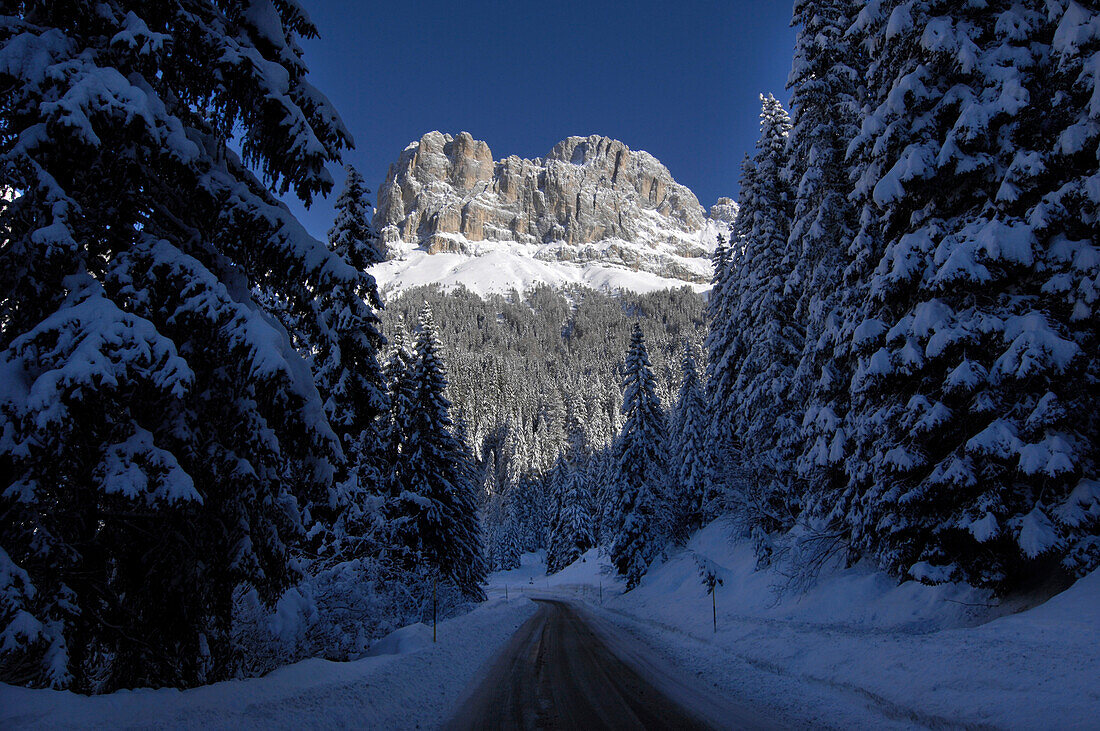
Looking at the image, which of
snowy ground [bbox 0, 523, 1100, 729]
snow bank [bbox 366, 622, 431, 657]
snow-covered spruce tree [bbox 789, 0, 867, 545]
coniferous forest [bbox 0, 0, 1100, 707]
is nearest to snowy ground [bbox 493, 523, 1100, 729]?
snowy ground [bbox 0, 523, 1100, 729]

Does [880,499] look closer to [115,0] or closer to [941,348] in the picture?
[941,348]

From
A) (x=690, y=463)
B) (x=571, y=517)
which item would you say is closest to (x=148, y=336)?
(x=690, y=463)

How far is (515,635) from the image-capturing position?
17.7m

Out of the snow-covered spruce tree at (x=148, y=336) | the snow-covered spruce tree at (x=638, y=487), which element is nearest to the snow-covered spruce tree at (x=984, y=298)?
the snow-covered spruce tree at (x=148, y=336)

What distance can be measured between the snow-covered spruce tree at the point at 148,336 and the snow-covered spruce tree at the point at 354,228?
363 inches

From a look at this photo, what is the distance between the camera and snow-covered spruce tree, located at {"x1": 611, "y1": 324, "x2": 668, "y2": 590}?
3023 cm

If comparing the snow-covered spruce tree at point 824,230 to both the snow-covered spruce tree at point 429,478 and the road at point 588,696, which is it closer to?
the road at point 588,696

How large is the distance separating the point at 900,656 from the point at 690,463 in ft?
81.9

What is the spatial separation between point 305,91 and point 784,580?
57.8 feet

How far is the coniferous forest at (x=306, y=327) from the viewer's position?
185 inches

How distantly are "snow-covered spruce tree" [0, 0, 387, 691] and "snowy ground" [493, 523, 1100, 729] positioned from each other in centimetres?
718

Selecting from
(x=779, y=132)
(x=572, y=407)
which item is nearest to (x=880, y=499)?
(x=779, y=132)

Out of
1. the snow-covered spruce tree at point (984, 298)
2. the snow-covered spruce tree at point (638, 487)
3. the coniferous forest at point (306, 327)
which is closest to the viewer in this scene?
the coniferous forest at point (306, 327)

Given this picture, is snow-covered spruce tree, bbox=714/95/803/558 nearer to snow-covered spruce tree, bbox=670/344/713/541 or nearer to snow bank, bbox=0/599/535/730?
snow-covered spruce tree, bbox=670/344/713/541
